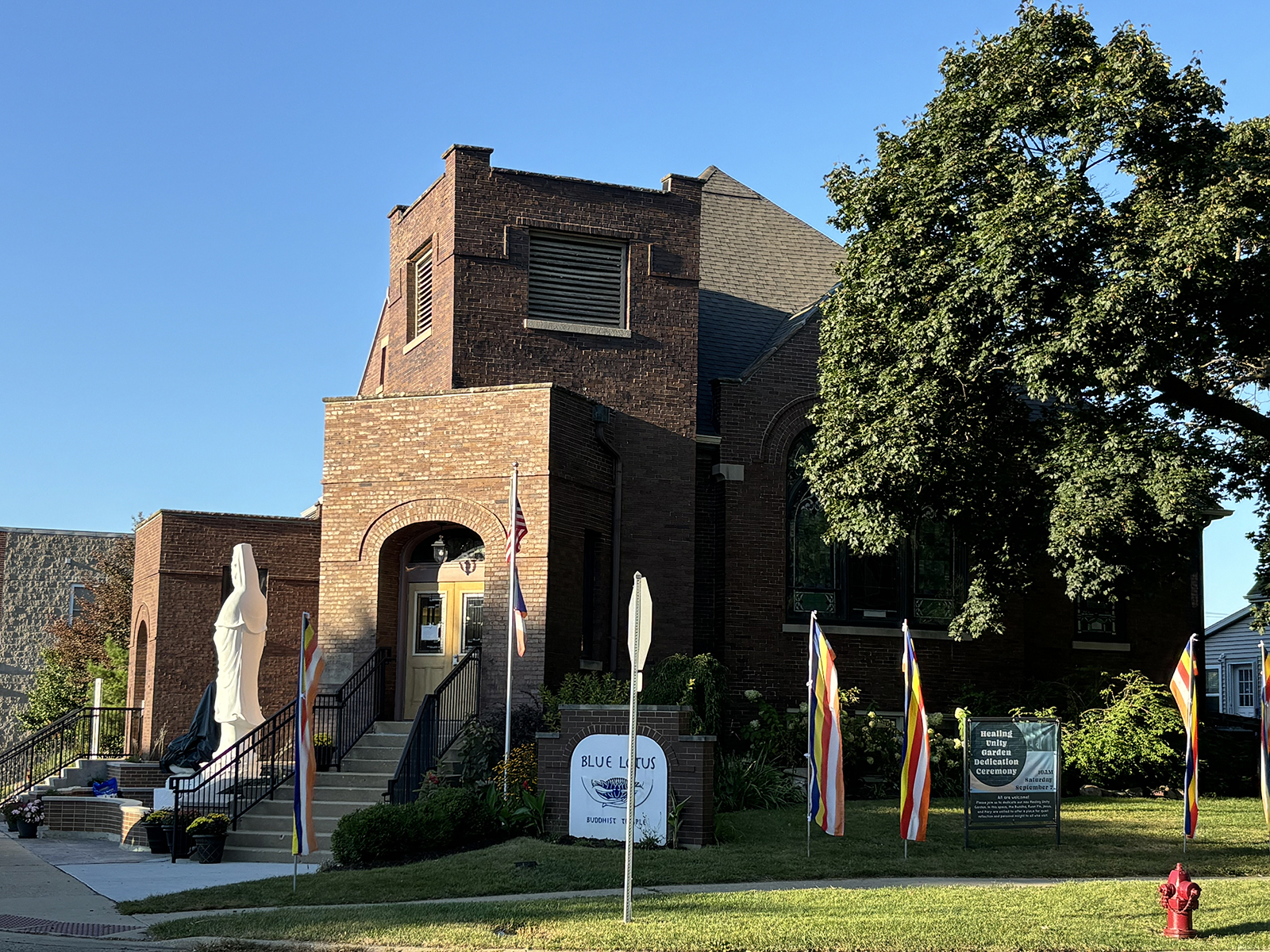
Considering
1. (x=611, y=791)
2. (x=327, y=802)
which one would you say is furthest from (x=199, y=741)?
(x=611, y=791)

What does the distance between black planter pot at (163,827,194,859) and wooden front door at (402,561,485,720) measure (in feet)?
15.2

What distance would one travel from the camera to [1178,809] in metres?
20.0

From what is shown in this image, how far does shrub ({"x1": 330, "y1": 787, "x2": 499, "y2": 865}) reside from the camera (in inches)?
589

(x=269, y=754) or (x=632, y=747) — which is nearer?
(x=632, y=747)

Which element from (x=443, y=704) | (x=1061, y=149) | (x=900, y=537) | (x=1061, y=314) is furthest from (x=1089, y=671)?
(x=443, y=704)

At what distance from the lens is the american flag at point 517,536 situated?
59.9 ft

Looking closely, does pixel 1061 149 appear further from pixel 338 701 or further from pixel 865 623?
pixel 338 701

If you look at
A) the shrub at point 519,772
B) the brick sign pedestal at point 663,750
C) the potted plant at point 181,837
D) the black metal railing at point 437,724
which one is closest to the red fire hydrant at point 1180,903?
the brick sign pedestal at point 663,750

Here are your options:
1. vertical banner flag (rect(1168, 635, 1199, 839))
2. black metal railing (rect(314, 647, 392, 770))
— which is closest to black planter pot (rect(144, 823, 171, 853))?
black metal railing (rect(314, 647, 392, 770))

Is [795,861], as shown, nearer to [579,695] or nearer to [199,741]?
[579,695]

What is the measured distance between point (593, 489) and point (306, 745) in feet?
29.6

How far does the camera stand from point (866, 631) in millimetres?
23578

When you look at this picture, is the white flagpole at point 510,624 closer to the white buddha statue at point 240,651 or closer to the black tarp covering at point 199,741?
the white buddha statue at point 240,651

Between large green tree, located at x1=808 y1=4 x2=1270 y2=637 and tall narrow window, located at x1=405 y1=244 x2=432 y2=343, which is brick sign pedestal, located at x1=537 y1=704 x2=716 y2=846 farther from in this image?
tall narrow window, located at x1=405 y1=244 x2=432 y2=343
